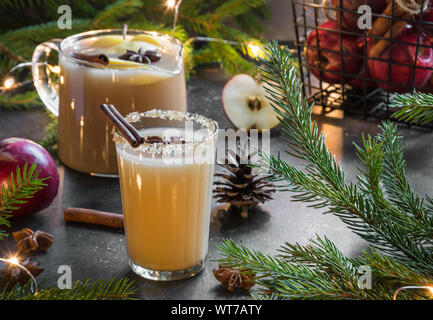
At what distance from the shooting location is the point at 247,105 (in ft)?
3.08

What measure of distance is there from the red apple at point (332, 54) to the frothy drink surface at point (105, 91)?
242 millimetres

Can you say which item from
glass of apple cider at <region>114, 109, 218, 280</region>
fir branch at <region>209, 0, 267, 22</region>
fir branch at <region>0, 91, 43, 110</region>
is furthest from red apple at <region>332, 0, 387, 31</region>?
fir branch at <region>0, 91, 43, 110</region>

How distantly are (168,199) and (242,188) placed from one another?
17cm

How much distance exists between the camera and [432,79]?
902 millimetres

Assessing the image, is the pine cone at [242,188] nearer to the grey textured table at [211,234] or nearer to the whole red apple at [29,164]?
the grey textured table at [211,234]

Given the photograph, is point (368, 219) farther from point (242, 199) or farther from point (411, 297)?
point (242, 199)

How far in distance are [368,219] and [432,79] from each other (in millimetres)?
441

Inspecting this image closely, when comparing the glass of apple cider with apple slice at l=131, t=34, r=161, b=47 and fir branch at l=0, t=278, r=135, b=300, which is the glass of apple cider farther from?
apple slice at l=131, t=34, r=161, b=47

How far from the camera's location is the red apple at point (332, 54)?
0.92m

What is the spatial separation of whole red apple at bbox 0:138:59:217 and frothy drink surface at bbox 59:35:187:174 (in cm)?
8

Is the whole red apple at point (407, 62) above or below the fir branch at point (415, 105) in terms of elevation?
below

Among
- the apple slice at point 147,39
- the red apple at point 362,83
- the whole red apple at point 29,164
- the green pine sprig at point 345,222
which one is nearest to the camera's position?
the green pine sprig at point 345,222

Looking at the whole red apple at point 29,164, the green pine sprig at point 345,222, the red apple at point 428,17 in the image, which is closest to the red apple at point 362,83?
the red apple at point 428,17

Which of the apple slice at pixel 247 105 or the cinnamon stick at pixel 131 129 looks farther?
the apple slice at pixel 247 105
